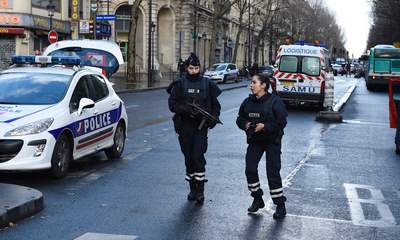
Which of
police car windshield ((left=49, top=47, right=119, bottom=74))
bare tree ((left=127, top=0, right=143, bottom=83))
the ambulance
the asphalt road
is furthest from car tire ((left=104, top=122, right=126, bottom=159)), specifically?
bare tree ((left=127, top=0, right=143, bottom=83))

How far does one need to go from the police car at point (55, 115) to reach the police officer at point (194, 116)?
198 centimetres

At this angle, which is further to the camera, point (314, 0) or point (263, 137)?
point (314, 0)

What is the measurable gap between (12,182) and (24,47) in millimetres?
33764

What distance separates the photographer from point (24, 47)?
41.0m

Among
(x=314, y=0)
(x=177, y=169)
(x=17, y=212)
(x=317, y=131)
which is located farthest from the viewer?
(x=314, y=0)

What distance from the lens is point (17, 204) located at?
6.86m

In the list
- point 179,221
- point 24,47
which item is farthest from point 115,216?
point 24,47

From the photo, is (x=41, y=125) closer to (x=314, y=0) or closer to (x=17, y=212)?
(x=17, y=212)

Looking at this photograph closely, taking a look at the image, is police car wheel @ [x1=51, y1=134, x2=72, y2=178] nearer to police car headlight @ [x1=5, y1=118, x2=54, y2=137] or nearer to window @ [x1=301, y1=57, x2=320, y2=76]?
police car headlight @ [x1=5, y1=118, x2=54, y2=137]

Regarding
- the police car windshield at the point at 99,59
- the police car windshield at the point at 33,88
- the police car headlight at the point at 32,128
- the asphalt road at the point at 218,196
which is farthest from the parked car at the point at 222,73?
the police car headlight at the point at 32,128

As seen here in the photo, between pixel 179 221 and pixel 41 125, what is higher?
pixel 41 125

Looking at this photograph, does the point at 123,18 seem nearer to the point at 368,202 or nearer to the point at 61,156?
the point at 61,156

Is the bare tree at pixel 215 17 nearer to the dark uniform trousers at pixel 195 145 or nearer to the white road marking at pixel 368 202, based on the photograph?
the white road marking at pixel 368 202

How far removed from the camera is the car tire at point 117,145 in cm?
1113
